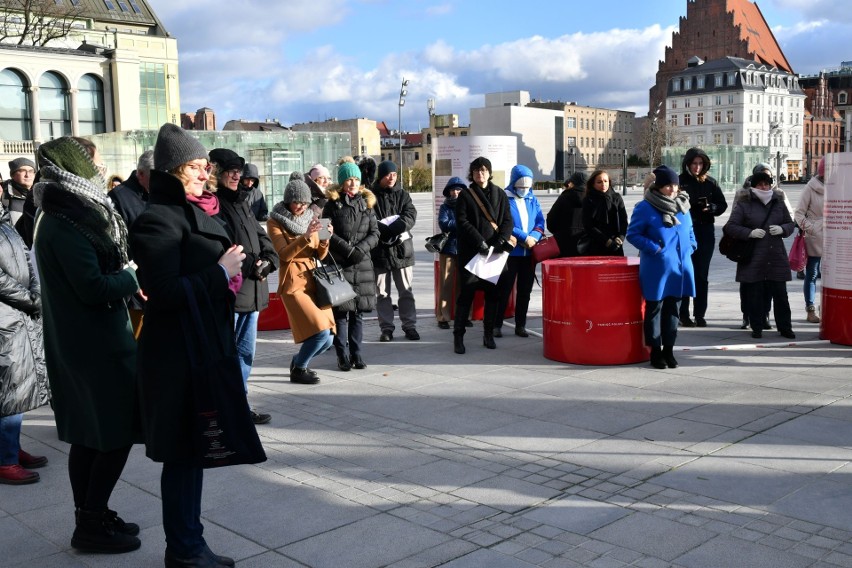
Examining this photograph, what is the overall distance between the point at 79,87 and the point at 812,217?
222 ft

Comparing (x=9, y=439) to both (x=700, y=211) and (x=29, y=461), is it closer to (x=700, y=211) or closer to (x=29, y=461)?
(x=29, y=461)

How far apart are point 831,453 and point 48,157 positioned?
479cm

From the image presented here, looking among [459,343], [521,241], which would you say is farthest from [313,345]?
[521,241]

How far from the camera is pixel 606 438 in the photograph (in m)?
6.01

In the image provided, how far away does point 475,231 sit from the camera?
9094mm

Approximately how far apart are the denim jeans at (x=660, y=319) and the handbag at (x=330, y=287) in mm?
2664

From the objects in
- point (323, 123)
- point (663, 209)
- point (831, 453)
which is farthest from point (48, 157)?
point (323, 123)

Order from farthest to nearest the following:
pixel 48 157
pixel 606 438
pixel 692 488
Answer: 1. pixel 606 438
2. pixel 692 488
3. pixel 48 157

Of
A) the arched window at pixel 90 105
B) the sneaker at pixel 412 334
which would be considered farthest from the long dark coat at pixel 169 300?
the arched window at pixel 90 105

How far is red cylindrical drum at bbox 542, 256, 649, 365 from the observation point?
830cm

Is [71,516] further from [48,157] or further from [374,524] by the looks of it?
[48,157]

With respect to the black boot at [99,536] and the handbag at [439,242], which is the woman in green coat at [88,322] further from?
the handbag at [439,242]

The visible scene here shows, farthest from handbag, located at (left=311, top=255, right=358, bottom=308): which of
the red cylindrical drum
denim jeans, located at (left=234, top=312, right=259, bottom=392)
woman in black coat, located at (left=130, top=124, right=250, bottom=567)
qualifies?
woman in black coat, located at (left=130, top=124, right=250, bottom=567)

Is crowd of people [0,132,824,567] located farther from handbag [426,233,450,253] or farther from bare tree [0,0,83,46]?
bare tree [0,0,83,46]
